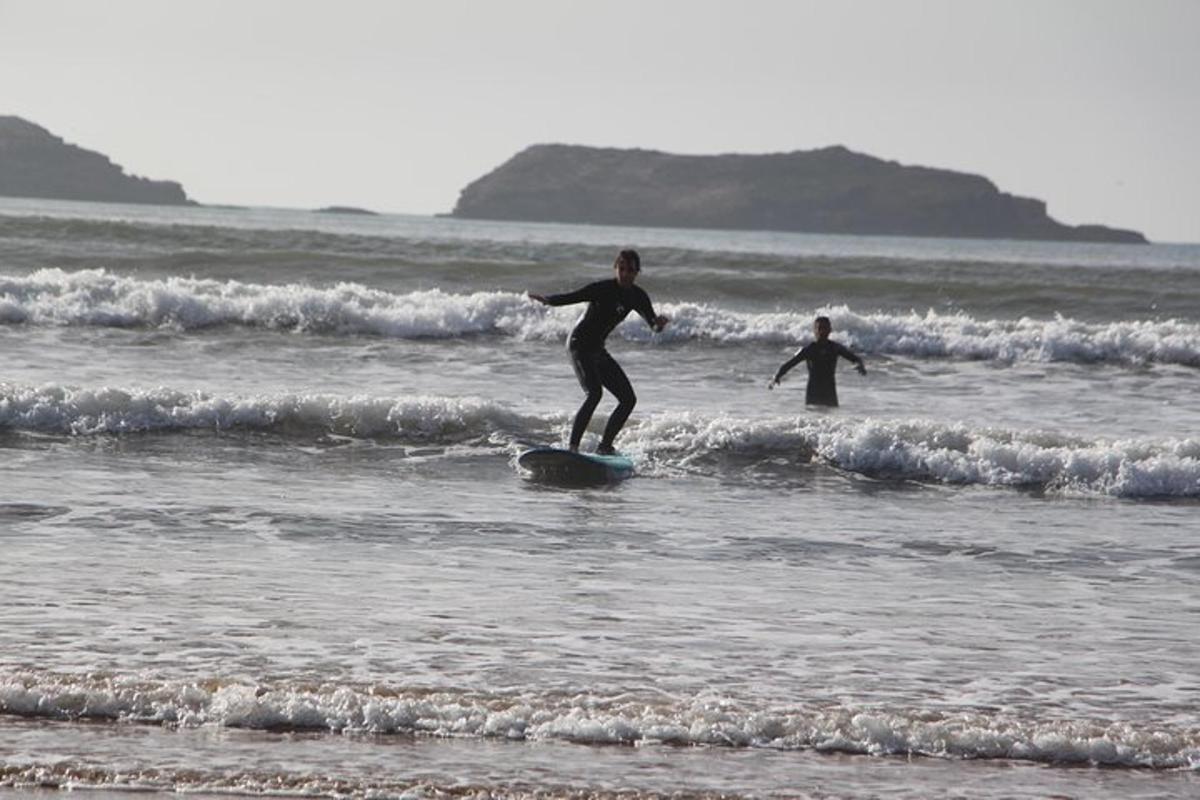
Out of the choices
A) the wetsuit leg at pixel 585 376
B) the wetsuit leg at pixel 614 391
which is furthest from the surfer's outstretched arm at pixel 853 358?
the wetsuit leg at pixel 585 376

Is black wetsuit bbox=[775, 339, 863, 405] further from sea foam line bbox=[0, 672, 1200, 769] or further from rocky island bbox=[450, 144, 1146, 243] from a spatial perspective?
rocky island bbox=[450, 144, 1146, 243]

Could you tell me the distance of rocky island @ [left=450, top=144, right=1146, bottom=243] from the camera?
7096 inches

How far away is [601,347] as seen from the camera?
15.2 m

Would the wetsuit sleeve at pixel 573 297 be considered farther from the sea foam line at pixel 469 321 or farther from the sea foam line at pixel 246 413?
the sea foam line at pixel 469 321

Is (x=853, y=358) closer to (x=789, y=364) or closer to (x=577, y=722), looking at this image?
(x=789, y=364)

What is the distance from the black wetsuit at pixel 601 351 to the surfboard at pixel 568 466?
183 millimetres

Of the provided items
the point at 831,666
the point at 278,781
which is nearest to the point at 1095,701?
the point at 831,666

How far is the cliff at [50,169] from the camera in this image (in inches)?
5143

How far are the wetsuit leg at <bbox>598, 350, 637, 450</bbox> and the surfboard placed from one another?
0.59ft

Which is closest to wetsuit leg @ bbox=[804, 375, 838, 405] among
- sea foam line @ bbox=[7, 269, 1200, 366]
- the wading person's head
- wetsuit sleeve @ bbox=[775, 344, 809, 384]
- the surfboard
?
wetsuit sleeve @ bbox=[775, 344, 809, 384]

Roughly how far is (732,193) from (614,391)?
16994 cm

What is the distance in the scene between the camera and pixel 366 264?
117 feet

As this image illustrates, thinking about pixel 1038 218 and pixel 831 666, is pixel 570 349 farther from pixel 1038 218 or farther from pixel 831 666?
pixel 1038 218

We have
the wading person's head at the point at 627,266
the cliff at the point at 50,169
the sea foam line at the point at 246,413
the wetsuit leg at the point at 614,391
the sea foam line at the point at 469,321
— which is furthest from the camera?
the cliff at the point at 50,169
